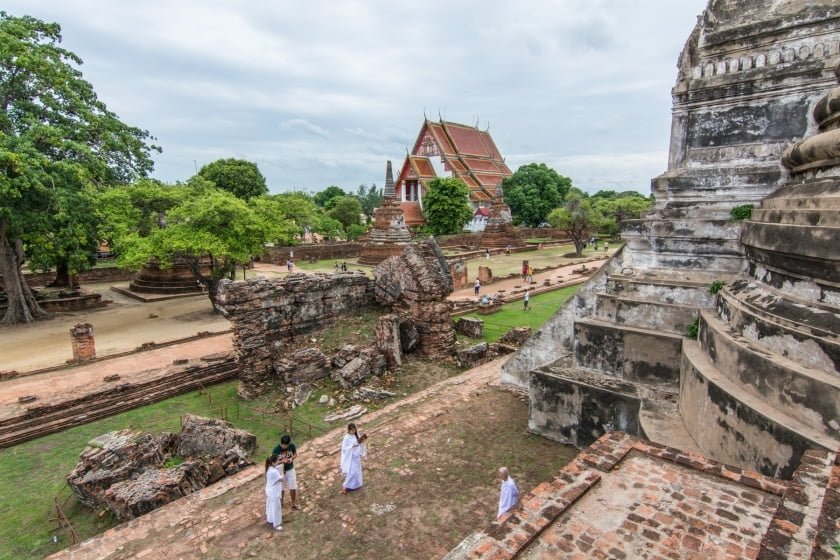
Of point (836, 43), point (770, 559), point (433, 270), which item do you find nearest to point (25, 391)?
point (433, 270)

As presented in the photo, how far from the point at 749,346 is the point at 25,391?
13705mm

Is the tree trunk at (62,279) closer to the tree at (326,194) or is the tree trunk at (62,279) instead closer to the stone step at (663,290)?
the stone step at (663,290)

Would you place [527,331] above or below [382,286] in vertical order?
below

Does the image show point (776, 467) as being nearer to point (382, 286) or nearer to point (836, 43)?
point (836, 43)

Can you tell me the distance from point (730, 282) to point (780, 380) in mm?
2607

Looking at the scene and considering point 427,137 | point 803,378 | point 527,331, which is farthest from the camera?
point 427,137

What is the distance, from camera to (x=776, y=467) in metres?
4.14

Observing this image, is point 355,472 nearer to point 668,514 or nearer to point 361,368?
point 668,514

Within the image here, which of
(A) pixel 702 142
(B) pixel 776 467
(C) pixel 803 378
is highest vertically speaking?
(A) pixel 702 142

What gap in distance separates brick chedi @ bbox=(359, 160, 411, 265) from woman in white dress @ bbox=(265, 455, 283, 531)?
1117 inches

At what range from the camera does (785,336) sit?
4.59 metres

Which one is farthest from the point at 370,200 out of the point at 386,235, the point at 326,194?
the point at 386,235

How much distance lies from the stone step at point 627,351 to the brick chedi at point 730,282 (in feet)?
0.06

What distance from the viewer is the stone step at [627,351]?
638cm
